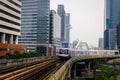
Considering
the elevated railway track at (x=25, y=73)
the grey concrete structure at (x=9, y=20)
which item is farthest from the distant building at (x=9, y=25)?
the elevated railway track at (x=25, y=73)

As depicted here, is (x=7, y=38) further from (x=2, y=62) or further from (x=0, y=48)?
(x=2, y=62)

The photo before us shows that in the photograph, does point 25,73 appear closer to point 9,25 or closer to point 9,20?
point 9,25

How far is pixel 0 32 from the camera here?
101 metres

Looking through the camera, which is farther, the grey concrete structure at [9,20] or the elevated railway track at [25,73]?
the grey concrete structure at [9,20]

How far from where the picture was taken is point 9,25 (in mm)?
107562

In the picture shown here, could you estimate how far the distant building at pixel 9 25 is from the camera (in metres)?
99.0

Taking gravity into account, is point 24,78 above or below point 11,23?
below

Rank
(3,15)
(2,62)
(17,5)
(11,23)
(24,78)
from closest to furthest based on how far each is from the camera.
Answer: (24,78) → (2,62) → (3,15) → (11,23) → (17,5)

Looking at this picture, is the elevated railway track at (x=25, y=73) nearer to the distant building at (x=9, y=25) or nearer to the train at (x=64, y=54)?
the train at (x=64, y=54)

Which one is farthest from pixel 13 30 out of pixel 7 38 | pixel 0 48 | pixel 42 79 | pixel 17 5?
pixel 42 79

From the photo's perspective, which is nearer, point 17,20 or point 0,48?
point 0,48

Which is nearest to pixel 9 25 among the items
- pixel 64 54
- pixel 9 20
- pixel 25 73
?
pixel 9 20

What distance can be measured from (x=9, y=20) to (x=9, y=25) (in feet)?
7.08

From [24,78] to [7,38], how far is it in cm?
8022
